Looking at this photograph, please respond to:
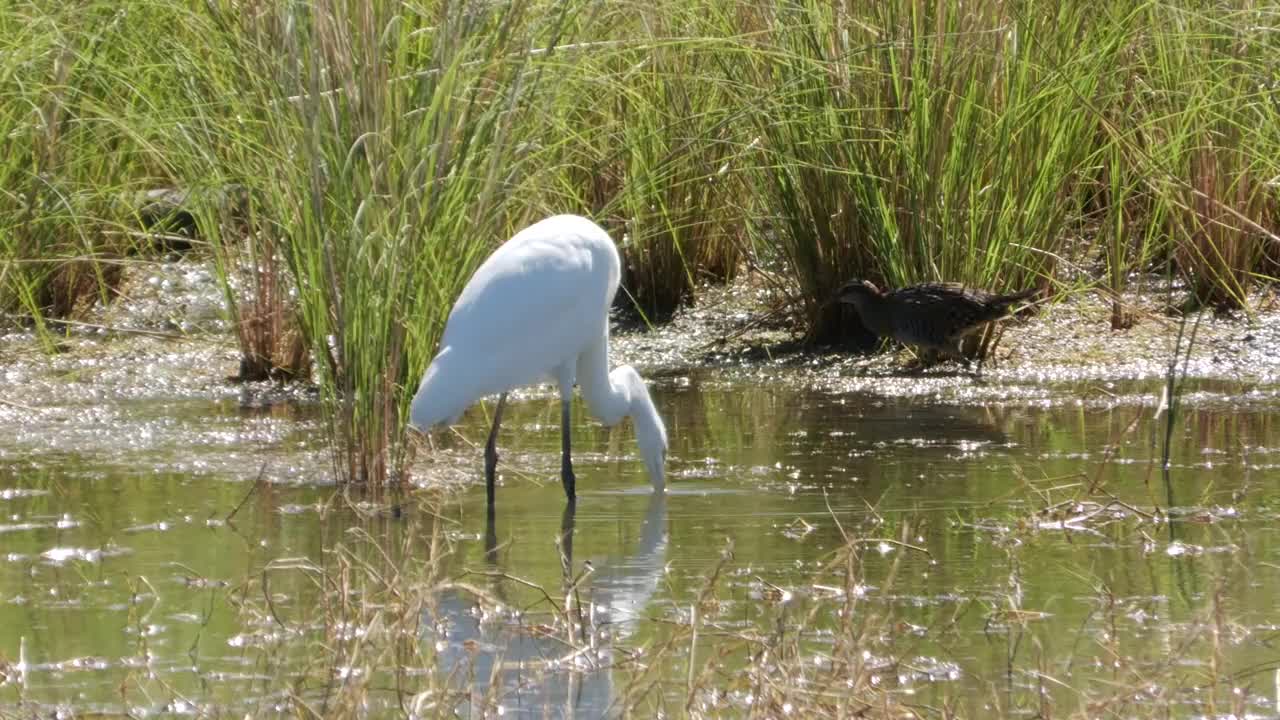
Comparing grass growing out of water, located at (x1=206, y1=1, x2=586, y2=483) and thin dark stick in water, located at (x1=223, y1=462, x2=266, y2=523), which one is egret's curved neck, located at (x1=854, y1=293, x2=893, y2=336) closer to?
grass growing out of water, located at (x1=206, y1=1, x2=586, y2=483)

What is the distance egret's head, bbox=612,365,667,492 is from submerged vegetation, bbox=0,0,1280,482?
0.71 m

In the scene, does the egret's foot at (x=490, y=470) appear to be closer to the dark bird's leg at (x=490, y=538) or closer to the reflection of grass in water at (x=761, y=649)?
the dark bird's leg at (x=490, y=538)

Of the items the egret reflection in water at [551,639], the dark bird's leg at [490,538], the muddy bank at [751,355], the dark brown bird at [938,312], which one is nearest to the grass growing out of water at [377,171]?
the dark bird's leg at [490,538]

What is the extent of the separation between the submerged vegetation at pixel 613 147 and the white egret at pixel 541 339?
235mm

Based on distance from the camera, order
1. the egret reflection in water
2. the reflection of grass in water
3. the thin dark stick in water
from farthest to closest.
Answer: the thin dark stick in water < the egret reflection in water < the reflection of grass in water

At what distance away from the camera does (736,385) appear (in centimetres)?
840

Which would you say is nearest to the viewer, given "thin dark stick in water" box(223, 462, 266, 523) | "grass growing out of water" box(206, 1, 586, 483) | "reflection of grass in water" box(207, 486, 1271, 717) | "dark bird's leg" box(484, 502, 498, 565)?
"reflection of grass in water" box(207, 486, 1271, 717)

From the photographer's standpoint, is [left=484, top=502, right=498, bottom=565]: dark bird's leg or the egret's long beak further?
the egret's long beak

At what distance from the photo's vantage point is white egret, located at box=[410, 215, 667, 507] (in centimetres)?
568

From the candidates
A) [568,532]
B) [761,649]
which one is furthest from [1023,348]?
[761,649]

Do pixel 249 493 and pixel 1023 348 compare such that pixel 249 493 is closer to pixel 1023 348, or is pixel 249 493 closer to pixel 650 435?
pixel 650 435

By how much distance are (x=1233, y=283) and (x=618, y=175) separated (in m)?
3.02

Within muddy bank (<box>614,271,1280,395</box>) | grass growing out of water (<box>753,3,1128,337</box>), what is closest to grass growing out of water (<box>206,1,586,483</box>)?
grass growing out of water (<box>753,3,1128,337</box>)

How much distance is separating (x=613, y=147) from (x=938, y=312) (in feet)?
6.91
